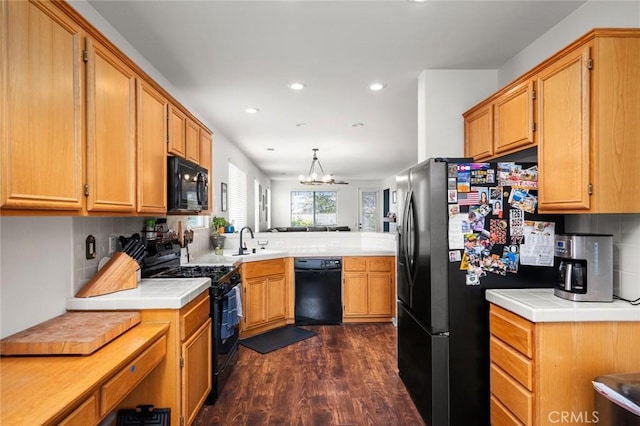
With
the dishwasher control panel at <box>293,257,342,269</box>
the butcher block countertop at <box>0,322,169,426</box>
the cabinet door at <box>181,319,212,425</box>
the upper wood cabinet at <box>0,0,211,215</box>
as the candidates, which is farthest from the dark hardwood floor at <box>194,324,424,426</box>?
the upper wood cabinet at <box>0,0,211,215</box>

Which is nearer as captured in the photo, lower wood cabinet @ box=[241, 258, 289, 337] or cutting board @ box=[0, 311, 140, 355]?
cutting board @ box=[0, 311, 140, 355]

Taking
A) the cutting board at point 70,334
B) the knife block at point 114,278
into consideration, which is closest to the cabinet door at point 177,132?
the knife block at point 114,278

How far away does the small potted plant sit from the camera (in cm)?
434

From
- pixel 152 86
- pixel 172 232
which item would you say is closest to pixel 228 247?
pixel 172 232

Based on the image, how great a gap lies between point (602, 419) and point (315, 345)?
2661mm

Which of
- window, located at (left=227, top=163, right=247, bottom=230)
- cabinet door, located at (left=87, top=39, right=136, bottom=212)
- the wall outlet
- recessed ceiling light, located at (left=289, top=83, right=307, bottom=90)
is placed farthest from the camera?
A: window, located at (left=227, top=163, right=247, bottom=230)

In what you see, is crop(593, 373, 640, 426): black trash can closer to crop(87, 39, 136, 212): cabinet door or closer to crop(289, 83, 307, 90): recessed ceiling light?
crop(87, 39, 136, 212): cabinet door

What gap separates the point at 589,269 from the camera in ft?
5.96

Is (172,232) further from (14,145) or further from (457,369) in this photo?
(457,369)

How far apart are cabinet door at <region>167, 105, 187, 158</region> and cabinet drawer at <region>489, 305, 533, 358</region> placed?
2421 mm

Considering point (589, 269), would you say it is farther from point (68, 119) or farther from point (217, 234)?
point (217, 234)

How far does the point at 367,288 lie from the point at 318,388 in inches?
72.2

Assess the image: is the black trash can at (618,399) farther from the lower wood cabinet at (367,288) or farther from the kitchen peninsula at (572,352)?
the lower wood cabinet at (367,288)
